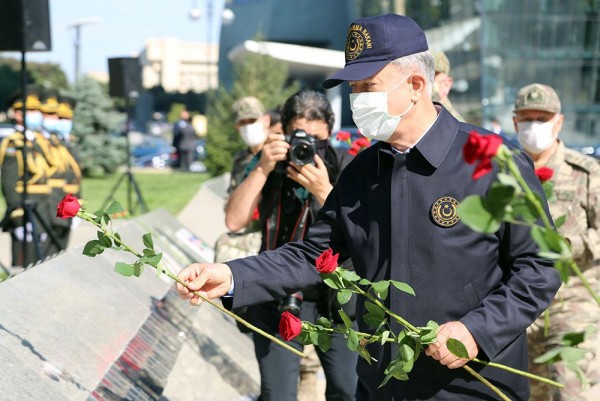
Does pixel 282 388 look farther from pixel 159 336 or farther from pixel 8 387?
pixel 8 387

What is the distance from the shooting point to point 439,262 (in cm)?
320

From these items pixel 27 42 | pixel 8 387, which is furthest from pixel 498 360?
pixel 27 42

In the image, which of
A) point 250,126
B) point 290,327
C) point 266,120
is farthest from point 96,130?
point 290,327

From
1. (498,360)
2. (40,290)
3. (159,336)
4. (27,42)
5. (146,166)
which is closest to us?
(498,360)

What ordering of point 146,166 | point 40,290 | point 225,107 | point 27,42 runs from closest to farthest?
point 40,290 < point 27,42 < point 225,107 < point 146,166

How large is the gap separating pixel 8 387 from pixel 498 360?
1.56 meters

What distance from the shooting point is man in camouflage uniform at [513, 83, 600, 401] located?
543 cm

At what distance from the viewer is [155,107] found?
357 feet

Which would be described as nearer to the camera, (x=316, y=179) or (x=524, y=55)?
(x=316, y=179)

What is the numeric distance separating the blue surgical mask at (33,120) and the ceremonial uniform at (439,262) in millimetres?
7235

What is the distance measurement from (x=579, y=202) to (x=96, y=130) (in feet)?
97.9

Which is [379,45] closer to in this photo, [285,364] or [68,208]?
[68,208]

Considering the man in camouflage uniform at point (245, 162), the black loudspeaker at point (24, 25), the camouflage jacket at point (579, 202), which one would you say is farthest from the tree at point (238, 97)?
the camouflage jacket at point (579, 202)

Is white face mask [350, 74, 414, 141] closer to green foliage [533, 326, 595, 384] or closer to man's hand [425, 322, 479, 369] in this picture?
man's hand [425, 322, 479, 369]
